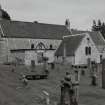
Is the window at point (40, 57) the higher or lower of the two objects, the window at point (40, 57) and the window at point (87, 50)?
the lower

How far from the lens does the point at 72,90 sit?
10898mm

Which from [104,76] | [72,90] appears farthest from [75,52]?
[72,90]

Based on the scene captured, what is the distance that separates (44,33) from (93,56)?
47.4 ft

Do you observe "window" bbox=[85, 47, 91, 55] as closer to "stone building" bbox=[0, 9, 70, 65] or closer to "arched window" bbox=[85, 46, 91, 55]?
"arched window" bbox=[85, 46, 91, 55]

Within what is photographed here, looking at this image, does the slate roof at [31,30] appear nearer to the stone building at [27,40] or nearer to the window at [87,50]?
the stone building at [27,40]

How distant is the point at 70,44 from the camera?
51656 millimetres

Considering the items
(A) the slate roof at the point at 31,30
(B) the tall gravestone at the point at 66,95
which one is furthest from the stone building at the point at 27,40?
(B) the tall gravestone at the point at 66,95

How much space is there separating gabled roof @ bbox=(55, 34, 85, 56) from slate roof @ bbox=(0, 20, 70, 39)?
13.7ft

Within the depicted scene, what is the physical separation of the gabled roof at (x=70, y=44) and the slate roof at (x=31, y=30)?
13.7 ft

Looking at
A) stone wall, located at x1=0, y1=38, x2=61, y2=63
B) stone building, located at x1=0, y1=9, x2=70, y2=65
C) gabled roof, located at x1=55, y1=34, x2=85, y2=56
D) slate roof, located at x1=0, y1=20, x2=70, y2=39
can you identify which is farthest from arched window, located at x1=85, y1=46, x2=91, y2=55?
slate roof, located at x1=0, y1=20, x2=70, y2=39

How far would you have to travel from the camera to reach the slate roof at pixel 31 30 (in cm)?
5203

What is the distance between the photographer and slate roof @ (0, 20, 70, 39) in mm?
52031

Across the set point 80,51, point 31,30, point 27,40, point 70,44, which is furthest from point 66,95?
point 31,30

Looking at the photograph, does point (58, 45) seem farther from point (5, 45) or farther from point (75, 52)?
point (5, 45)
